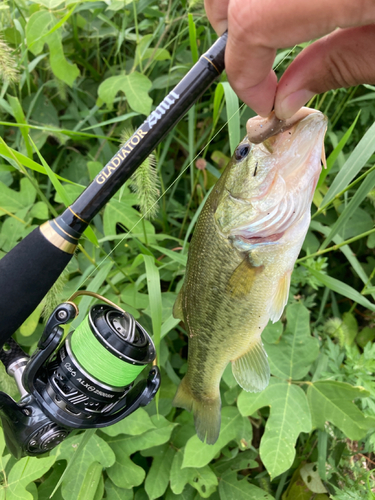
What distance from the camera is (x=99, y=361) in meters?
1.22

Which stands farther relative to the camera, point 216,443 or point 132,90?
point 132,90

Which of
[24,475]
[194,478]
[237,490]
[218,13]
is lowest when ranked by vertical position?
[237,490]

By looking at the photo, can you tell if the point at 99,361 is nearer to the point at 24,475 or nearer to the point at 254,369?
the point at 254,369

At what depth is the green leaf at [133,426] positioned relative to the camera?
5.74ft

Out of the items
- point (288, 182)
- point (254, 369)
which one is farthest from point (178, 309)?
point (288, 182)

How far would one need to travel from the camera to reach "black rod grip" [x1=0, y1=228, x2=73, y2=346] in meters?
1.24

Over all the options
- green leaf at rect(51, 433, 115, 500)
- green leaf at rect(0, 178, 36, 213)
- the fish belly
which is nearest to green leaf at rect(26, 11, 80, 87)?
green leaf at rect(0, 178, 36, 213)

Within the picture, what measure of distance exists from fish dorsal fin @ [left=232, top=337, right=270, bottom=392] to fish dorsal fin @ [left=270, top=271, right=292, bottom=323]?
0.59ft

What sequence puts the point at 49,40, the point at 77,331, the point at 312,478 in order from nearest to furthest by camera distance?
the point at 77,331, the point at 312,478, the point at 49,40

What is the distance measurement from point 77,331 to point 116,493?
1.12 meters

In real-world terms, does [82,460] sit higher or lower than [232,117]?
lower

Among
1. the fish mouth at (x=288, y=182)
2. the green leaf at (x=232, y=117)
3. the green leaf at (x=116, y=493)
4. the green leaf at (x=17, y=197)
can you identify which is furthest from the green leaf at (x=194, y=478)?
the green leaf at (x=17, y=197)

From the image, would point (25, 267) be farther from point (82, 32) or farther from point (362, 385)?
point (82, 32)

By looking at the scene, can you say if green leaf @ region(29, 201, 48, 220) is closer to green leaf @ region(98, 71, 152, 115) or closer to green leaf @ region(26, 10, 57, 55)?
green leaf @ region(98, 71, 152, 115)
